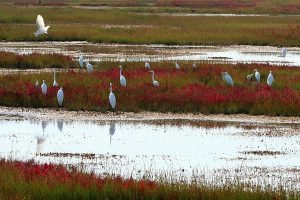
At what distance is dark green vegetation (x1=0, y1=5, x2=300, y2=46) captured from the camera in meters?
41.1

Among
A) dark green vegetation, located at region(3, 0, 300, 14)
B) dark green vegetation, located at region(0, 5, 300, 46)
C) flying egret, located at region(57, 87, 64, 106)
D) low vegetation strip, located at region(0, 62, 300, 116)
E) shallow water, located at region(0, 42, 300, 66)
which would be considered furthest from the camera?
dark green vegetation, located at region(3, 0, 300, 14)

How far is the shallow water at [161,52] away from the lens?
32.0m

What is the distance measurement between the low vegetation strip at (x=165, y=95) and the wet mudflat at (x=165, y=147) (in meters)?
1.01

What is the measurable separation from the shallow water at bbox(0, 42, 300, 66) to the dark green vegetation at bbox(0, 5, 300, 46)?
1.34 m

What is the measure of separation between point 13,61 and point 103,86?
816 cm

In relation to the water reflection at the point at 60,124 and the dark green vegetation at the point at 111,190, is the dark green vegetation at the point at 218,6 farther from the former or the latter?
the dark green vegetation at the point at 111,190

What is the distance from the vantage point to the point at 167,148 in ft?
50.8

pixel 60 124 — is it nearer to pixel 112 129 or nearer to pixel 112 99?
pixel 112 129

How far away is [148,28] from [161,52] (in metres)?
11.4

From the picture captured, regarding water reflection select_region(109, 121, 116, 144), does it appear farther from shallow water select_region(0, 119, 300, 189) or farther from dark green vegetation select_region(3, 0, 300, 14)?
dark green vegetation select_region(3, 0, 300, 14)

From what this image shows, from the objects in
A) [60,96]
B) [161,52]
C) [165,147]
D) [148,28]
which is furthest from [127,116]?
[148,28]

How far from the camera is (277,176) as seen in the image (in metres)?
12.9

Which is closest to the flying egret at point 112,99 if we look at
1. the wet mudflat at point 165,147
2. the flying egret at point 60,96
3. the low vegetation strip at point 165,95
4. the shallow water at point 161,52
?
the low vegetation strip at point 165,95

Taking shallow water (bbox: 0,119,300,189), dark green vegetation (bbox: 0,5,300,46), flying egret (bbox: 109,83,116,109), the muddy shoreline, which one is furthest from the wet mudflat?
dark green vegetation (bbox: 0,5,300,46)
